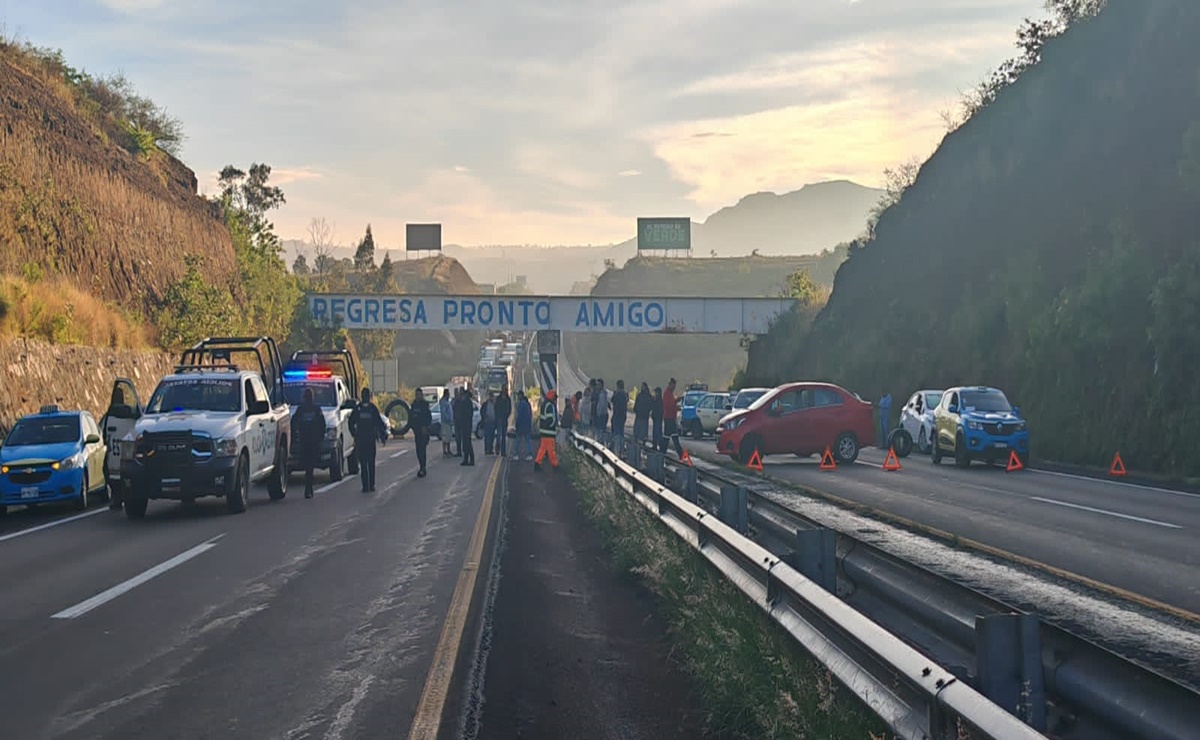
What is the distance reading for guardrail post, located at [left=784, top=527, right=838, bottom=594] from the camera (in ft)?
24.2

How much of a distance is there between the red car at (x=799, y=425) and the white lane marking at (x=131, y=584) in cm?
1514

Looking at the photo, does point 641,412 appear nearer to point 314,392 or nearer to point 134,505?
point 314,392

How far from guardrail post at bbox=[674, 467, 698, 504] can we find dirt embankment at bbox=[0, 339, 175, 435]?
20.1 metres

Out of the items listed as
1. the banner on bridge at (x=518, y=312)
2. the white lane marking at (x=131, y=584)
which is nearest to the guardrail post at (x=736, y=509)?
the white lane marking at (x=131, y=584)

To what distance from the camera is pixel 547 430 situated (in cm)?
2912

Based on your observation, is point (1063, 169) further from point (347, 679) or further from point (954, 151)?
point (347, 679)

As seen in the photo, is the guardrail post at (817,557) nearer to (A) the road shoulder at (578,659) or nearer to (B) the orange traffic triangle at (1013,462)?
(A) the road shoulder at (578,659)

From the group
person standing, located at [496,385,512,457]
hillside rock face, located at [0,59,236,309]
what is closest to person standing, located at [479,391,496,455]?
person standing, located at [496,385,512,457]

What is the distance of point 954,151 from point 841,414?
31.6 meters

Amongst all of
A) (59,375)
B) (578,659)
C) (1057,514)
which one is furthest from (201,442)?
(59,375)

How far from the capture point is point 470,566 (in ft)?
42.0

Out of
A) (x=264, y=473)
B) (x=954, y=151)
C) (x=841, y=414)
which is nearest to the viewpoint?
(x=264, y=473)

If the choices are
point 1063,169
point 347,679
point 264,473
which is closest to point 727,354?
point 1063,169

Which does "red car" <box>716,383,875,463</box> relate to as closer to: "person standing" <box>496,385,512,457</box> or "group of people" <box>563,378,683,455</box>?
"group of people" <box>563,378,683,455</box>
